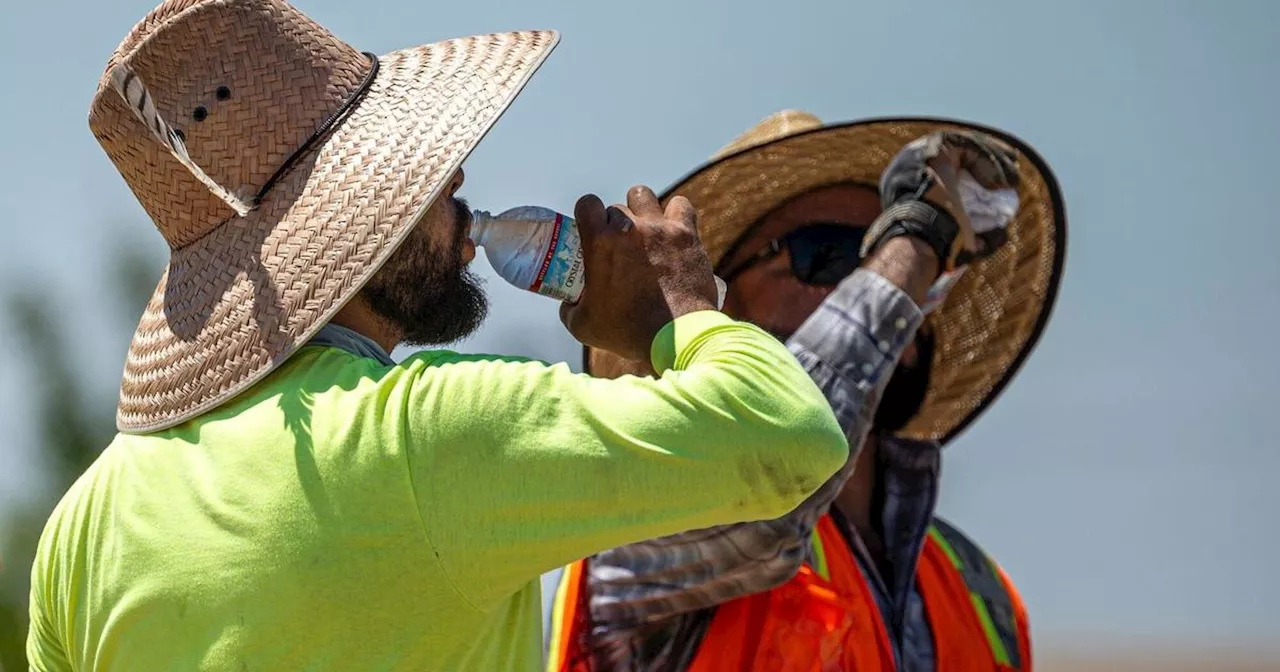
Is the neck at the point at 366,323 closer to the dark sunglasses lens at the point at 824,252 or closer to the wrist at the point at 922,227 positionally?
the wrist at the point at 922,227

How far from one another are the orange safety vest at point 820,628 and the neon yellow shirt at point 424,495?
1134 mm

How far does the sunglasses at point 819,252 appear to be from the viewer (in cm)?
359

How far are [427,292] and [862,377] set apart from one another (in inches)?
44.1

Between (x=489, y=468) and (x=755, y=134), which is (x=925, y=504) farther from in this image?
(x=489, y=468)

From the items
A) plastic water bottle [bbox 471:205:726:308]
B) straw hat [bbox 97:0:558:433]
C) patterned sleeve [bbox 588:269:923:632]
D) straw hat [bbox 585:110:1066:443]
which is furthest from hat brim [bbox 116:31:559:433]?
straw hat [bbox 585:110:1066:443]

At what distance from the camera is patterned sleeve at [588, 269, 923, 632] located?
2963 mm

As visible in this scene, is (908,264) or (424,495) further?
(908,264)

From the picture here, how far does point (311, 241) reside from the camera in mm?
2000

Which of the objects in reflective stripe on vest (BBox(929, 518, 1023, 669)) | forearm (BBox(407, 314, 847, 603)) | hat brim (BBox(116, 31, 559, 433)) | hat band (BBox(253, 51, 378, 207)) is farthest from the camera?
reflective stripe on vest (BBox(929, 518, 1023, 669))

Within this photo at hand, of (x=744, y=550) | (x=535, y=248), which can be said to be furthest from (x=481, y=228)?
(x=744, y=550)

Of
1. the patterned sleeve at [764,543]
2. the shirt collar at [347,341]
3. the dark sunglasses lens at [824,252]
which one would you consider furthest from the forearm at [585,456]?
the dark sunglasses lens at [824,252]

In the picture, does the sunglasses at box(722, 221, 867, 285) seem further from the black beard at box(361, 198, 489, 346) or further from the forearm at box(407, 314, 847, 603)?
the forearm at box(407, 314, 847, 603)

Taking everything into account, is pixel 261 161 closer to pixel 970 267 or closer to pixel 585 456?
pixel 585 456

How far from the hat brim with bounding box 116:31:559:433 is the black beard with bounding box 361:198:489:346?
0.13m
